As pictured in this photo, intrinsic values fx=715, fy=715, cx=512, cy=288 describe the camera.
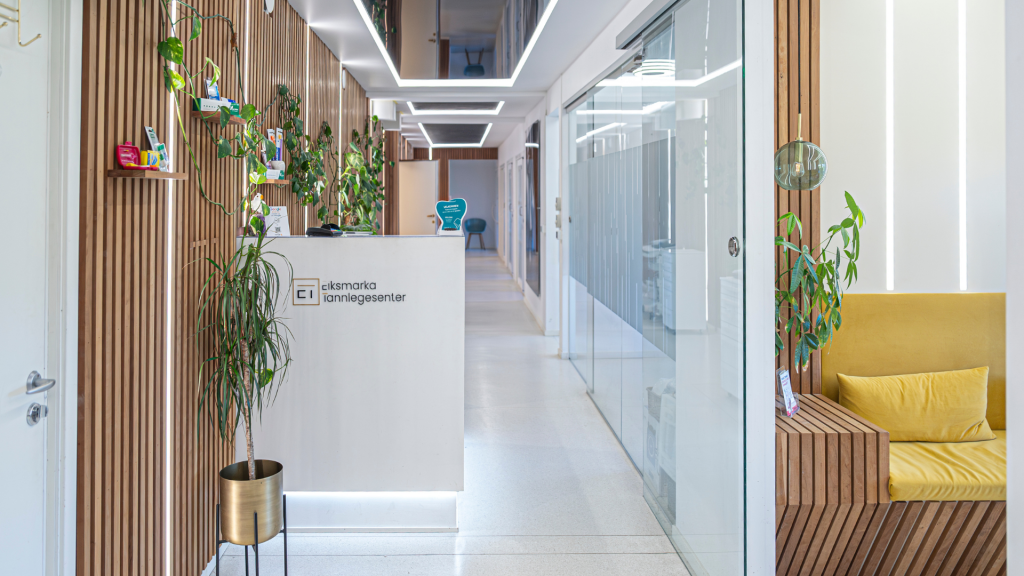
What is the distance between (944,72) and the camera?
11.8ft

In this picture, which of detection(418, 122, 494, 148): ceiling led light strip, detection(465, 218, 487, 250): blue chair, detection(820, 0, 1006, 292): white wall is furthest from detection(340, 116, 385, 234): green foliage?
detection(465, 218, 487, 250): blue chair

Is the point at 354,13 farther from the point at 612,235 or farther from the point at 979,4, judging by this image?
the point at 979,4

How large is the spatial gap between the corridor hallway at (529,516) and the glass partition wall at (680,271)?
0.19 meters

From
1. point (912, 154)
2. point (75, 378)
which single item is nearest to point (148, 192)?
point (75, 378)

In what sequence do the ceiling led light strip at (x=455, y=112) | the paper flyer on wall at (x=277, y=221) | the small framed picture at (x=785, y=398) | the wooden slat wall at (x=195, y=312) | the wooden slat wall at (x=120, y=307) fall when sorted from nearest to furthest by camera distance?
1. the wooden slat wall at (x=120, y=307)
2. the wooden slat wall at (x=195, y=312)
3. the small framed picture at (x=785, y=398)
4. the paper flyer on wall at (x=277, y=221)
5. the ceiling led light strip at (x=455, y=112)

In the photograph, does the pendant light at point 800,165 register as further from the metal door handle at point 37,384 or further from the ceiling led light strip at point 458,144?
the ceiling led light strip at point 458,144

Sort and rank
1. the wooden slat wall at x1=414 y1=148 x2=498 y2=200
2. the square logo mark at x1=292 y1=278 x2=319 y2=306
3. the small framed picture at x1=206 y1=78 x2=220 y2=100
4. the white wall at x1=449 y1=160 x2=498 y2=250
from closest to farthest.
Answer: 1. the small framed picture at x1=206 y1=78 x2=220 y2=100
2. the square logo mark at x1=292 y1=278 x2=319 y2=306
3. the wooden slat wall at x1=414 y1=148 x2=498 y2=200
4. the white wall at x1=449 y1=160 x2=498 y2=250

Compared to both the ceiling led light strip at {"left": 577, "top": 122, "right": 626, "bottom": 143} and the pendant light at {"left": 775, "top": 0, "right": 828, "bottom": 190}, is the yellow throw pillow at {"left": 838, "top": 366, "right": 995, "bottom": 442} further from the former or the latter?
the ceiling led light strip at {"left": 577, "top": 122, "right": 626, "bottom": 143}

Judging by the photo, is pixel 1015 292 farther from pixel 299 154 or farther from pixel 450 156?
pixel 450 156

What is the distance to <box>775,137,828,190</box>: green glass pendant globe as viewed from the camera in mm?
3195

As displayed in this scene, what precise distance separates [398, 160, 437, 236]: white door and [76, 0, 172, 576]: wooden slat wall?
12.1 metres

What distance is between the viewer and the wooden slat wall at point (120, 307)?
6.97ft

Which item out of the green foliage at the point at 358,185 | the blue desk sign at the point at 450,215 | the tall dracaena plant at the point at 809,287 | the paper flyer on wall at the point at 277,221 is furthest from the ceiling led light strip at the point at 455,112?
the tall dracaena plant at the point at 809,287

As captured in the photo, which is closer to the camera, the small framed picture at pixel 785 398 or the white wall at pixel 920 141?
the small framed picture at pixel 785 398
